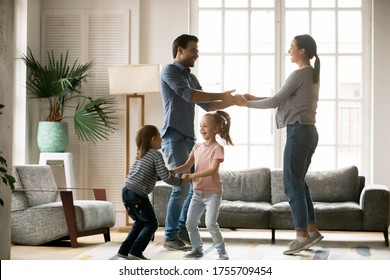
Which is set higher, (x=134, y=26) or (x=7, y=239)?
(x=134, y=26)

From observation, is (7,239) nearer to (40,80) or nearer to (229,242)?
(229,242)

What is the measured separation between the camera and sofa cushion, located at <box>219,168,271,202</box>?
22.2 feet

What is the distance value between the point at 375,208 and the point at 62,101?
10.3ft

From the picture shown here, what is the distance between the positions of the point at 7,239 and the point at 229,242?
202cm

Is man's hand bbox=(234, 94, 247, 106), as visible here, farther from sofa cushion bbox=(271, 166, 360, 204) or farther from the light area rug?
sofa cushion bbox=(271, 166, 360, 204)

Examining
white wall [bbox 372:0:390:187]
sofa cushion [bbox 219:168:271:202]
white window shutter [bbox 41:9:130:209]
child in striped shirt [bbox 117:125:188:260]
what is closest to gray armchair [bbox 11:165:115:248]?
sofa cushion [bbox 219:168:271:202]

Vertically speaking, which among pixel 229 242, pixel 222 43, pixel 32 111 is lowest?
pixel 229 242

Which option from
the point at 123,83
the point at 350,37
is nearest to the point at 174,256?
the point at 123,83

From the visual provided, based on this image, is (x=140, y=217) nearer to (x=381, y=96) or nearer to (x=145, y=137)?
(x=145, y=137)

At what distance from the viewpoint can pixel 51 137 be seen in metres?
7.41

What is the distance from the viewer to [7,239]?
4703 millimetres
